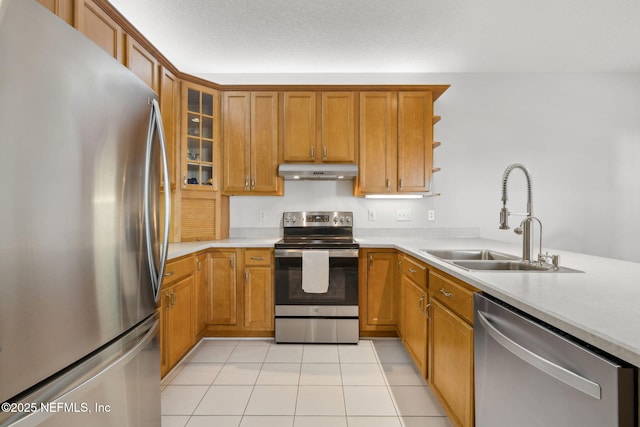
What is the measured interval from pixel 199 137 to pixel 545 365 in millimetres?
2856

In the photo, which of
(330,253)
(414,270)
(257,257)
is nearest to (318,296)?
(330,253)

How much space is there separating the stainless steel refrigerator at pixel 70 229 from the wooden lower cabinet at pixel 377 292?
1.81m

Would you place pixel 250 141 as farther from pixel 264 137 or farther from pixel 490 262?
pixel 490 262

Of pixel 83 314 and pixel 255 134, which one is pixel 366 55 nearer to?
pixel 255 134

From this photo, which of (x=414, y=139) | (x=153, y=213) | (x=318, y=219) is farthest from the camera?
(x=318, y=219)

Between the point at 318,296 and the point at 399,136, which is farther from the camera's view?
the point at 399,136

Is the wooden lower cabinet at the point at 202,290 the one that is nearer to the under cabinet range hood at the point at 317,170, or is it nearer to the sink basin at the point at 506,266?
the under cabinet range hood at the point at 317,170

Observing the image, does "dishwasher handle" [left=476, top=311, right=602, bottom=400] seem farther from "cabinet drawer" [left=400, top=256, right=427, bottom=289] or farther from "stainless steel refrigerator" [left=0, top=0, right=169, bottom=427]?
"stainless steel refrigerator" [left=0, top=0, right=169, bottom=427]

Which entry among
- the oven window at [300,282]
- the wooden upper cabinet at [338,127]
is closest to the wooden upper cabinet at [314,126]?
the wooden upper cabinet at [338,127]

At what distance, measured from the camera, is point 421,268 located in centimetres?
196

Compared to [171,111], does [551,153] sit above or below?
below

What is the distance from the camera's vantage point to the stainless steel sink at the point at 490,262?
1478mm

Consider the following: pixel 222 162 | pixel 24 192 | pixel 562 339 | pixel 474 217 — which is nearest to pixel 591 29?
pixel 474 217

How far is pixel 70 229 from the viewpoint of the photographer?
2.74ft
